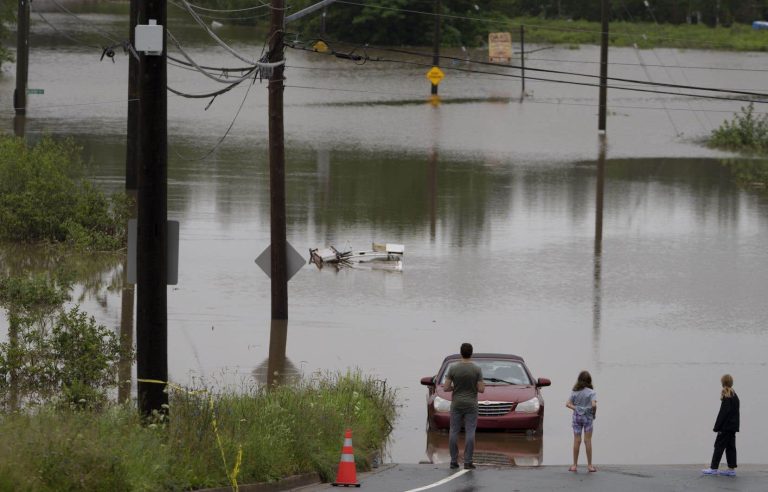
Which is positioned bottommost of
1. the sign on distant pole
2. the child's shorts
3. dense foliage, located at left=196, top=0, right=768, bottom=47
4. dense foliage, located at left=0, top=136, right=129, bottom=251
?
the child's shorts

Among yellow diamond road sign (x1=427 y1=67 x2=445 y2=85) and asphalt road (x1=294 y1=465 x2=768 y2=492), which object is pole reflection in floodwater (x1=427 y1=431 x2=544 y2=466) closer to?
asphalt road (x1=294 y1=465 x2=768 y2=492)

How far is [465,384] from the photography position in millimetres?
15586

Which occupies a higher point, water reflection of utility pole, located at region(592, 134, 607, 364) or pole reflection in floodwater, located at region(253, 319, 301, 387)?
water reflection of utility pole, located at region(592, 134, 607, 364)

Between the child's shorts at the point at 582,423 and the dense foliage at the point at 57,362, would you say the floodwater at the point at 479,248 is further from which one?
the dense foliage at the point at 57,362

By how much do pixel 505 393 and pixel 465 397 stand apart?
3.19m

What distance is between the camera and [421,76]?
82000 millimetres

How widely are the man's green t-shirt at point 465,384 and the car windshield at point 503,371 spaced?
3.40 m

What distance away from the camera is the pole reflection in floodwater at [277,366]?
21391 millimetres

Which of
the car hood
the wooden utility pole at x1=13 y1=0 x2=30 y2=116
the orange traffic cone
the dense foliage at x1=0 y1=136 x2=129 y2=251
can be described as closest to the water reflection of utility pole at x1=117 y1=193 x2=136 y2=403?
the orange traffic cone

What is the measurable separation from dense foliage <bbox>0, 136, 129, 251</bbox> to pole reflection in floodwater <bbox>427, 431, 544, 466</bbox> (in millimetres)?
15856

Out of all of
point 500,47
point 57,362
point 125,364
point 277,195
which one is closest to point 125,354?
point 125,364

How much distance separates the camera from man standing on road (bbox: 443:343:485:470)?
15.6 m

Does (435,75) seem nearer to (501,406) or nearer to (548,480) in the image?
(501,406)

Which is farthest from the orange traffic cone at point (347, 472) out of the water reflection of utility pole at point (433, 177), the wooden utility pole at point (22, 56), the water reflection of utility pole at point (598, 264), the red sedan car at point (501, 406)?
the wooden utility pole at point (22, 56)
